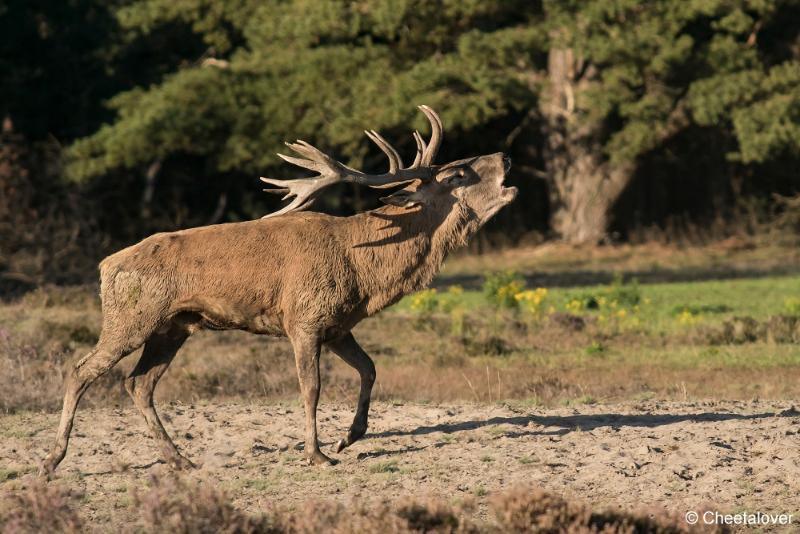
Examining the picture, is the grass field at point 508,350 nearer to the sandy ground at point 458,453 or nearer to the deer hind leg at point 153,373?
the sandy ground at point 458,453

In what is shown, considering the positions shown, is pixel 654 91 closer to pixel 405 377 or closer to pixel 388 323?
pixel 388 323

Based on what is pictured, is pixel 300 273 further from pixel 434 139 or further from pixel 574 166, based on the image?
pixel 574 166

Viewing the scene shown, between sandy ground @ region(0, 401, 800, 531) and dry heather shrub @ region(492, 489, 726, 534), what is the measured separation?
2.99 ft

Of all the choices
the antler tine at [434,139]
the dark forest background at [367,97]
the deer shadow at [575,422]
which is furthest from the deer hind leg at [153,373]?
the dark forest background at [367,97]

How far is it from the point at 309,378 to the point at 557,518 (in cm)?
311

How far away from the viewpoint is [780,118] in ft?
89.4

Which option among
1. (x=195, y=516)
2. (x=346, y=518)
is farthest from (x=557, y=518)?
(x=195, y=516)

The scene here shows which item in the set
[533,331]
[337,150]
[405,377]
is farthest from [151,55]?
[405,377]

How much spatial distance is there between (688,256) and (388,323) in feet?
40.2

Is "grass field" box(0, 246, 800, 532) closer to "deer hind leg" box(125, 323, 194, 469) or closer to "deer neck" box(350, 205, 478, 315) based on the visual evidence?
"deer hind leg" box(125, 323, 194, 469)

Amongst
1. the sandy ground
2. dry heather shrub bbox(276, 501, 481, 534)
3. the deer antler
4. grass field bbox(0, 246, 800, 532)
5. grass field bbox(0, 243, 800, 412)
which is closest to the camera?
dry heather shrub bbox(276, 501, 481, 534)

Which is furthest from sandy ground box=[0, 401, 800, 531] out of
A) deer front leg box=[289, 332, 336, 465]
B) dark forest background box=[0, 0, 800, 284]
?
dark forest background box=[0, 0, 800, 284]

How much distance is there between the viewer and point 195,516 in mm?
7391

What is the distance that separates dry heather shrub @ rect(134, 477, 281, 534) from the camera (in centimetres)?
733
